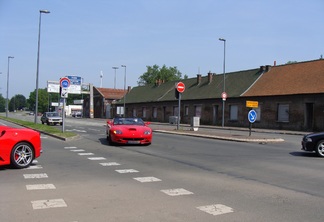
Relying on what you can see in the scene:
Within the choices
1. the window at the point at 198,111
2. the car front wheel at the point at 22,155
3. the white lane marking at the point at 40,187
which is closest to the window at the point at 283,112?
the window at the point at 198,111

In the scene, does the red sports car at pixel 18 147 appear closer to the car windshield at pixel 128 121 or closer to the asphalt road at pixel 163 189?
the asphalt road at pixel 163 189

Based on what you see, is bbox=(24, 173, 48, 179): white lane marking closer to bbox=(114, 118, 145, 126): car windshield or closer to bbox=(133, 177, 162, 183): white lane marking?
bbox=(133, 177, 162, 183): white lane marking

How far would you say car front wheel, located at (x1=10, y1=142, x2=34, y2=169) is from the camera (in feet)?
30.9

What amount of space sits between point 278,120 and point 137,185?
32184 mm

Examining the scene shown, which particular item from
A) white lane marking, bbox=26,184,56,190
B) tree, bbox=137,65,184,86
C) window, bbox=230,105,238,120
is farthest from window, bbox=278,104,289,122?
tree, bbox=137,65,184,86

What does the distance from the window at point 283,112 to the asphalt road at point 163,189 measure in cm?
2575

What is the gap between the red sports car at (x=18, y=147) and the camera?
9.25 m

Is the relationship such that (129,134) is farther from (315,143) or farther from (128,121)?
(315,143)

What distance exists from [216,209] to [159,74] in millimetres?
98741

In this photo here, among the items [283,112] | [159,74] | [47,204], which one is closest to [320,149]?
[47,204]

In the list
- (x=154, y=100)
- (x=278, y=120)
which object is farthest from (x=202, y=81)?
(x=278, y=120)

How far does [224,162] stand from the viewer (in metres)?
11.3

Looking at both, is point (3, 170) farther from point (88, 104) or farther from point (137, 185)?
point (88, 104)

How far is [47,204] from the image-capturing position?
237 inches
